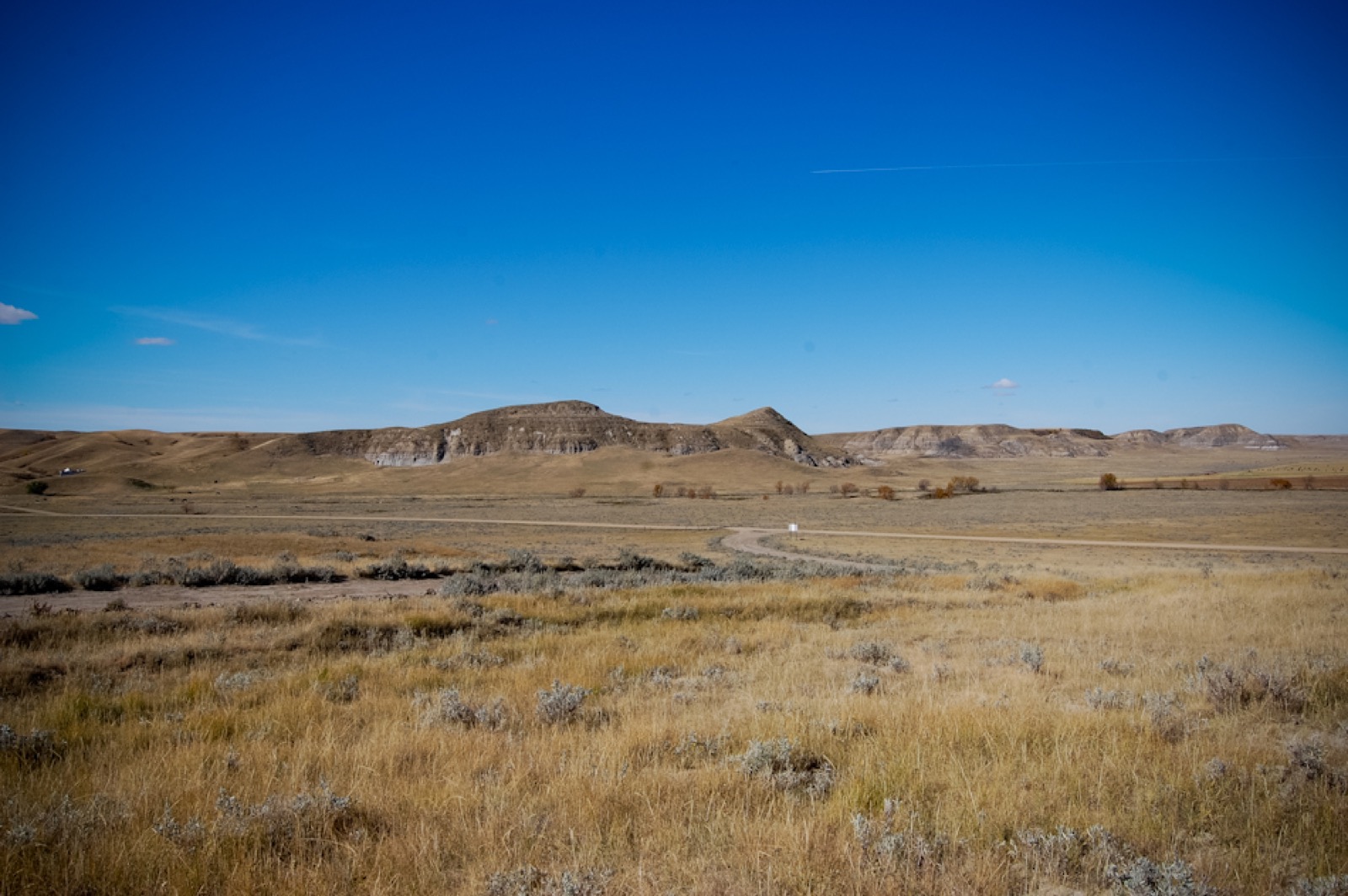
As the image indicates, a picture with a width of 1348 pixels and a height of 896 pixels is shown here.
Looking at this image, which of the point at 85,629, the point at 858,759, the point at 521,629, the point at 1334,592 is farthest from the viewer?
the point at 1334,592

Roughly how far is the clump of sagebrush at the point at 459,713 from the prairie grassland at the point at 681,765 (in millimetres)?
35

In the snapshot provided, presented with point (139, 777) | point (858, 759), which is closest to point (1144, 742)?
point (858, 759)

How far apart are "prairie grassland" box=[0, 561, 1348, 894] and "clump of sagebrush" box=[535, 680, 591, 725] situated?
0.10 feet

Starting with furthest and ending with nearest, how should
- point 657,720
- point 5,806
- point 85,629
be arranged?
point 85,629 < point 657,720 < point 5,806

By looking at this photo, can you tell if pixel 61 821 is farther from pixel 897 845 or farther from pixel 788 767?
pixel 897 845

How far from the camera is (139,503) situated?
8500 centimetres

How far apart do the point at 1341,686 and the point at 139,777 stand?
37.6 feet

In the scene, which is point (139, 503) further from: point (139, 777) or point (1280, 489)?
point (1280, 489)

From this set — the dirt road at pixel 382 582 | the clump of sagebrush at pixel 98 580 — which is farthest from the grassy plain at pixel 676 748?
the clump of sagebrush at pixel 98 580

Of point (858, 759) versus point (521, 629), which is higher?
point (858, 759)

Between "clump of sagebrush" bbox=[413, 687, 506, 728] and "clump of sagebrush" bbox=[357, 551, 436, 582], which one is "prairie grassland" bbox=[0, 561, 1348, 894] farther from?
"clump of sagebrush" bbox=[357, 551, 436, 582]

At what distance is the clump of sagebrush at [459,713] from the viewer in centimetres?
674

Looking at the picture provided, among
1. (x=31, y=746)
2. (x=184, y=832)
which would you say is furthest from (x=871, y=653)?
(x=31, y=746)

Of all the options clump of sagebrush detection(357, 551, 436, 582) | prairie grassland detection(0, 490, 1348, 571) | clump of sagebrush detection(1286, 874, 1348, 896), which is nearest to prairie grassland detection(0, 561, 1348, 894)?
clump of sagebrush detection(1286, 874, 1348, 896)
